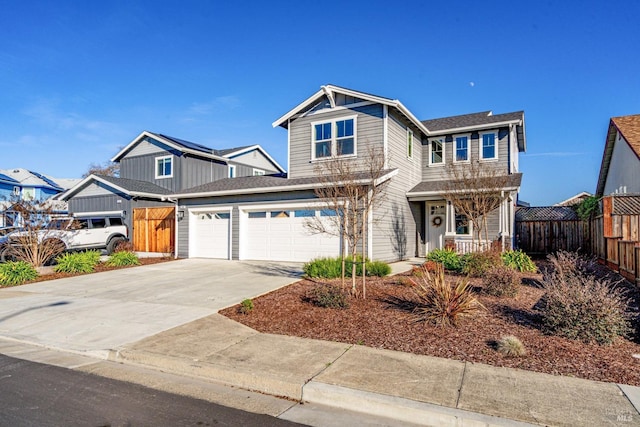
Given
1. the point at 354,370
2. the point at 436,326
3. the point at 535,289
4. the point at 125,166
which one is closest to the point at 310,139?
the point at 535,289

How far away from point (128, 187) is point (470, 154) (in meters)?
16.8

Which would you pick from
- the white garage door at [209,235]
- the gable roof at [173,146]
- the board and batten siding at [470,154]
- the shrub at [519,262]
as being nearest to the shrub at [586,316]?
the shrub at [519,262]

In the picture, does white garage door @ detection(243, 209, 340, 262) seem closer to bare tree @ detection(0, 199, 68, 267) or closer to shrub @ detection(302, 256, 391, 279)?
shrub @ detection(302, 256, 391, 279)

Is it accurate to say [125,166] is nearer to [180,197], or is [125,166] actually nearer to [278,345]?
[180,197]

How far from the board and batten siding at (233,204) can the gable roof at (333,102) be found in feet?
10.9

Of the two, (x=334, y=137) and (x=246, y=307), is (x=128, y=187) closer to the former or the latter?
(x=334, y=137)

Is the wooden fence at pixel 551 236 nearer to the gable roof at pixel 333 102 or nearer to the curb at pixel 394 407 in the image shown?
the gable roof at pixel 333 102

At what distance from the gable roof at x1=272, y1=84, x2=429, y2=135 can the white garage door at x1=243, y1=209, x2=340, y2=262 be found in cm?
396

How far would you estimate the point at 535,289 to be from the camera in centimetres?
921

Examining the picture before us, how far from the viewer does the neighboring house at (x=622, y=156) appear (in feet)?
48.6

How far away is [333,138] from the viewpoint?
15.7 m

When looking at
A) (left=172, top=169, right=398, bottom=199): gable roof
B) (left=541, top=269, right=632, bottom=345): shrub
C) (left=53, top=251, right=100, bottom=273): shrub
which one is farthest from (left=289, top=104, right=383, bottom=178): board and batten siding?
(left=541, top=269, right=632, bottom=345): shrub

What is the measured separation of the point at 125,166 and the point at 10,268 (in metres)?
13.7

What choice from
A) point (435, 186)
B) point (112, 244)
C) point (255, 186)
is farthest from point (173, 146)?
point (435, 186)
